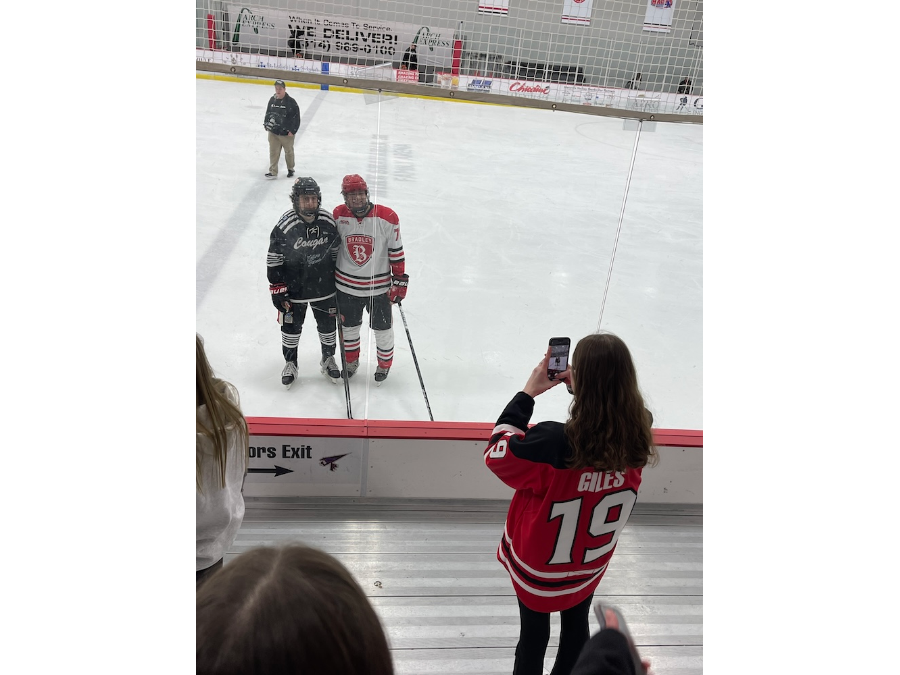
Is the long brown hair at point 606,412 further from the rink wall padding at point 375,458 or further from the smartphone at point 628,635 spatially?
the rink wall padding at point 375,458

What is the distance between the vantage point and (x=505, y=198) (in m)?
3.12

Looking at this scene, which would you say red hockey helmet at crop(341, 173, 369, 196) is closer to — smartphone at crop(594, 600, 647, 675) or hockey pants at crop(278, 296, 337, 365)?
hockey pants at crop(278, 296, 337, 365)

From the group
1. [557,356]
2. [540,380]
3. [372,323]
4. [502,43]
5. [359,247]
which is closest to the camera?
[540,380]

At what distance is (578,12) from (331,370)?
2.18 meters

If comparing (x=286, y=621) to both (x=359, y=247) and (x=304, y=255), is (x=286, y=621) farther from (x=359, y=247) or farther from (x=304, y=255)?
(x=304, y=255)

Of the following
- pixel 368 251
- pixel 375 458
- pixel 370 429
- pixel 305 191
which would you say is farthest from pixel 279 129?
pixel 375 458

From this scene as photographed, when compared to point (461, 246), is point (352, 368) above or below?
below

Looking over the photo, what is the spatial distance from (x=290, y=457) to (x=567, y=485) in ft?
4.90

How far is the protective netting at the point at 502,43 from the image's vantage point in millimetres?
2496

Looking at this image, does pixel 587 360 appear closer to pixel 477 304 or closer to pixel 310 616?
pixel 310 616

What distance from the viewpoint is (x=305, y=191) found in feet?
8.71

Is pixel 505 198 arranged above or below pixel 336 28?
below

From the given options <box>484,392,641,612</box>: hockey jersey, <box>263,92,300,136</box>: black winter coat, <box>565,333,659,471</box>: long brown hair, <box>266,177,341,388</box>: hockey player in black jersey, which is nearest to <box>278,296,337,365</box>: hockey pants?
<box>266,177,341,388</box>: hockey player in black jersey
